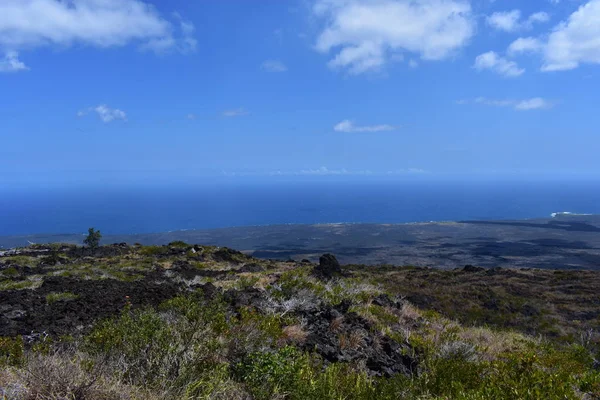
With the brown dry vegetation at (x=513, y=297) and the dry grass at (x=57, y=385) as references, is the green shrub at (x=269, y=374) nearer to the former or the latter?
the dry grass at (x=57, y=385)

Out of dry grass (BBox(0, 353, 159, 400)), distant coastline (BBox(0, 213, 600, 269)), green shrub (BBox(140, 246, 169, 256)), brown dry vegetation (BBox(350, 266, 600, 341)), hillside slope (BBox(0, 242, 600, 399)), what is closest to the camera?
dry grass (BBox(0, 353, 159, 400))

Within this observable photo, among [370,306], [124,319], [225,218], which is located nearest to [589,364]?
[370,306]

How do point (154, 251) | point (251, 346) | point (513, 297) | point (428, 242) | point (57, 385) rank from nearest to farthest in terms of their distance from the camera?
1. point (57, 385)
2. point (251, 346)
3. point (513, 297)
4. point (154, 251)
5. point (428, 242)

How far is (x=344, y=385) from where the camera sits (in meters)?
6.12

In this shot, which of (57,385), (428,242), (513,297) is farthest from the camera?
(428,242)

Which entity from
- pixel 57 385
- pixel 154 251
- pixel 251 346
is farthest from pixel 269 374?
pixel 154 251

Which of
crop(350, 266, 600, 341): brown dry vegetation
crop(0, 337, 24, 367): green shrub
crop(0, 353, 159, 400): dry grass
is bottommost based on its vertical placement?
crop(350, 266, 600, 341): brown dry vegetation

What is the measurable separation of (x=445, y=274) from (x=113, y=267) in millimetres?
26990

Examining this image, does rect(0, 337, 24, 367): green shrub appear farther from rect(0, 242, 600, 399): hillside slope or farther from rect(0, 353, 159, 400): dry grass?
rect(0, 353, 159, 400): dry grass

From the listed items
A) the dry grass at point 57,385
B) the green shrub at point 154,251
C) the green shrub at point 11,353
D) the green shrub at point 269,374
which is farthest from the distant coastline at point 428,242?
the dry grass at point 57,385

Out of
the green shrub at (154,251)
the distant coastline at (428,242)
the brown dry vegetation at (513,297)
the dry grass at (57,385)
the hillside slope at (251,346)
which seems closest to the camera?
the dry grass at (57,385)

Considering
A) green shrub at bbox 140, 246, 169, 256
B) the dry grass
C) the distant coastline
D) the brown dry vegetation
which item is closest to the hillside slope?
the dry grass

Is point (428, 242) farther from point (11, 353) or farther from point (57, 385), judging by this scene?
point (57, 385)

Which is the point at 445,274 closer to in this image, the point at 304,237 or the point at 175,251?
the point at 175,251
